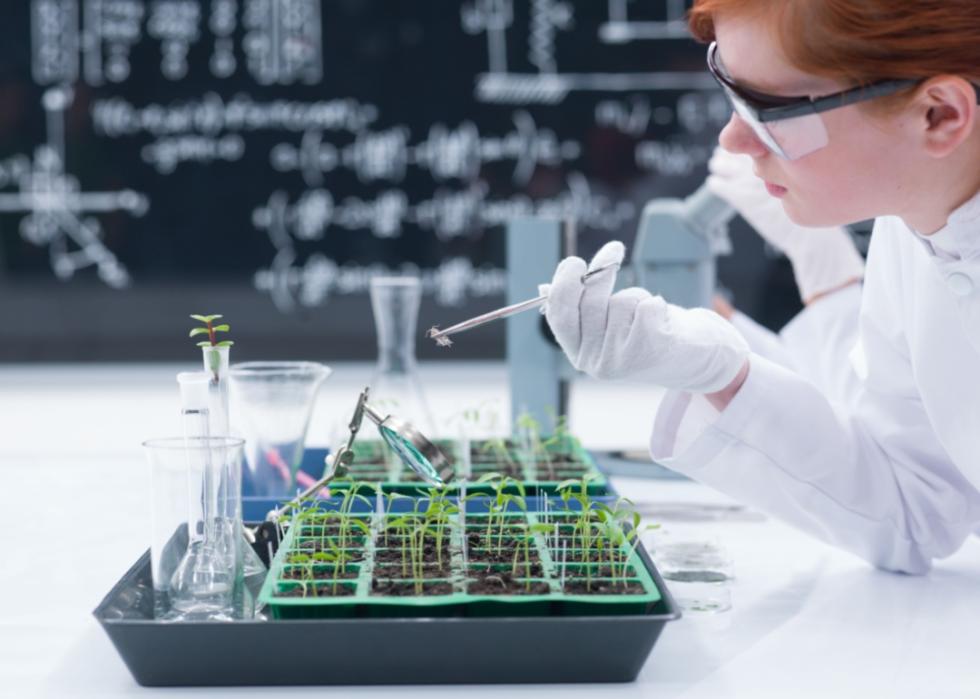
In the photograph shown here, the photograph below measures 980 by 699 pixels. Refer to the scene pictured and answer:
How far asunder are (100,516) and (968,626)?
1197mm

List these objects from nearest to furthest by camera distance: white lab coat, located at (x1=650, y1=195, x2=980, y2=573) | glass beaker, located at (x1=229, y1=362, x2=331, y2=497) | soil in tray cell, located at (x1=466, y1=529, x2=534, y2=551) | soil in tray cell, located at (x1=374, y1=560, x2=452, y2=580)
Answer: soil in tray cell, located at (x1=374, y1=560, x2=452, y2=580), soil in tray cell, located at (x1=466, y1=529, x2=534, y2=551), white lab coat, located at (x1=650, y1=195, x2=980, y2=573), glass beaker, located at (x1=229, y1=362, x2=331, y2=497)

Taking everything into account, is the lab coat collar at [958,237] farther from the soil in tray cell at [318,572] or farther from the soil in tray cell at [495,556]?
the soil in tray cell at [318,572]

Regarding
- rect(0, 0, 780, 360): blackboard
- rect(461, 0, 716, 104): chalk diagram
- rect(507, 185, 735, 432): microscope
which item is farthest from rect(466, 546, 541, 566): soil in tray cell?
rect(461, 0, 716, 104): chalk diagram

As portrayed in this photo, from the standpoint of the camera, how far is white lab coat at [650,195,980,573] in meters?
1.39

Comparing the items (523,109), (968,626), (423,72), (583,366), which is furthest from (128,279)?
(968,626)

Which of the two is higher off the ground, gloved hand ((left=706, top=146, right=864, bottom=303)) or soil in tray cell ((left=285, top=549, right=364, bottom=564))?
gloved hand ((left=706, top=146, right=864, bottom=303))

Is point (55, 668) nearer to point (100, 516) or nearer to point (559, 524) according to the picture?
point (559, 524)

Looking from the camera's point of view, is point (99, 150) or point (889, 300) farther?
point (99, 150)

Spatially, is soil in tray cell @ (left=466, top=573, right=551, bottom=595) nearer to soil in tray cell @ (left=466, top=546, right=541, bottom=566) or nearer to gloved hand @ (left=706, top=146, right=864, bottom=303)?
soil in tray cell @ (left=466, top=546, right=541, bottom=566)

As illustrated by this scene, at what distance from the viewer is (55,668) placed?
107cm

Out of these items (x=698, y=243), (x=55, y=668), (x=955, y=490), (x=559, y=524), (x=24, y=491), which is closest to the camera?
(x=55, y=668)

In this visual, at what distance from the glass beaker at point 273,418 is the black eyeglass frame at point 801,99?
2.28 ft

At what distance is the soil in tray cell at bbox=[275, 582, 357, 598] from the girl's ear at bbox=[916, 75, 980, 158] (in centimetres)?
72

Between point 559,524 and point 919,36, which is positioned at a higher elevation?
point 919,36
